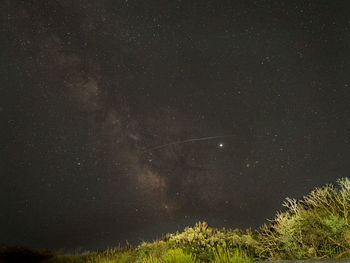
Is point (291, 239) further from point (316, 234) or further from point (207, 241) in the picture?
point (207, 241)

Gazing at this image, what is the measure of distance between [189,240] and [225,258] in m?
2.31

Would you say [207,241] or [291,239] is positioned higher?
[207,241]

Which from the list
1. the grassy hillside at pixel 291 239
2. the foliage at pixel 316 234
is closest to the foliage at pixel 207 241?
the grassy hillside at pixel 291 239

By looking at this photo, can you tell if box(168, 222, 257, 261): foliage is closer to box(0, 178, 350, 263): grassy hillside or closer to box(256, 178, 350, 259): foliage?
box(0, 178, 350, 263): grassy hillside

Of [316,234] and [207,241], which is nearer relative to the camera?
[316,234]

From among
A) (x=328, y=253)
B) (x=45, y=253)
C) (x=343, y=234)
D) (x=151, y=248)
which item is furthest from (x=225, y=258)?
(x=45, y=253)

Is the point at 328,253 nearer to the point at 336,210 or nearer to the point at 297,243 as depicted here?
the point at 297,243

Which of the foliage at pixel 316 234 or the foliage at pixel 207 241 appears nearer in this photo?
the foliage at pixel 316 234

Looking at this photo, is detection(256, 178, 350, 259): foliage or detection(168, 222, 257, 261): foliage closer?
detection(256, 178, 350, 259): foliage

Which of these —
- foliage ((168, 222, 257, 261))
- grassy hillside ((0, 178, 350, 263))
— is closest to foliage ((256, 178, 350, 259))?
grassy hillside ((0, 178, 350, 263))

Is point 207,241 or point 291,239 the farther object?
point 207,241

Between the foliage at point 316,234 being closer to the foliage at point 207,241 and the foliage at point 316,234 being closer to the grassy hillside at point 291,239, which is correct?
the grassy hillside at point 291,239

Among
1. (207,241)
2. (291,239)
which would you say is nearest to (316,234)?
(291,239)

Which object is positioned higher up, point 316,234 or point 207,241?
point 207,241
